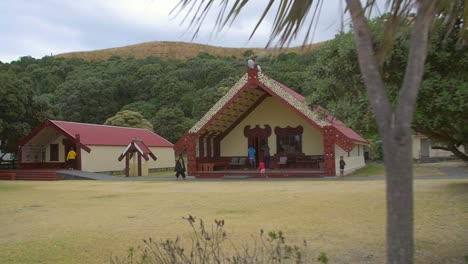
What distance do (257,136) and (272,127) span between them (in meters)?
1.17

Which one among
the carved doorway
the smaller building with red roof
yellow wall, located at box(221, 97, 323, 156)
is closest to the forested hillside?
the smaller building with red roof

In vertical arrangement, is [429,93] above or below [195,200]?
above

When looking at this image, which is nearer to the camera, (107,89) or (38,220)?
(38,220)

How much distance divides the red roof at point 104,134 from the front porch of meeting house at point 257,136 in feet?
26.8

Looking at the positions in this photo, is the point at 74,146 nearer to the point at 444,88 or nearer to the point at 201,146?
the point at 201,146

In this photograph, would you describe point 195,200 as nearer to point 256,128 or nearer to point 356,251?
point 356,251

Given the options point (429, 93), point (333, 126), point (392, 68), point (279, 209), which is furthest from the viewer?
point (333, 126)

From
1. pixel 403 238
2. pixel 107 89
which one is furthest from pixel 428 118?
pixel 107 89

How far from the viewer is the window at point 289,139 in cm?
3225

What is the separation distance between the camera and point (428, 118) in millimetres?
6930

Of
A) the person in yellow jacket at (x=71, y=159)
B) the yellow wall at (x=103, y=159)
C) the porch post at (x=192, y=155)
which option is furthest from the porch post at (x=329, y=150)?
the person in yellow jacket at (x=71, y=159)

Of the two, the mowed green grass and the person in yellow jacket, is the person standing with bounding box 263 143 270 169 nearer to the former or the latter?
the person in yellow jacket

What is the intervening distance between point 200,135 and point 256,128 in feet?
13.0

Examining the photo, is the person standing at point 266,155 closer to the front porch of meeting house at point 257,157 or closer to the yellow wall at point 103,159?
the front porch of meeting house at point 257,157
